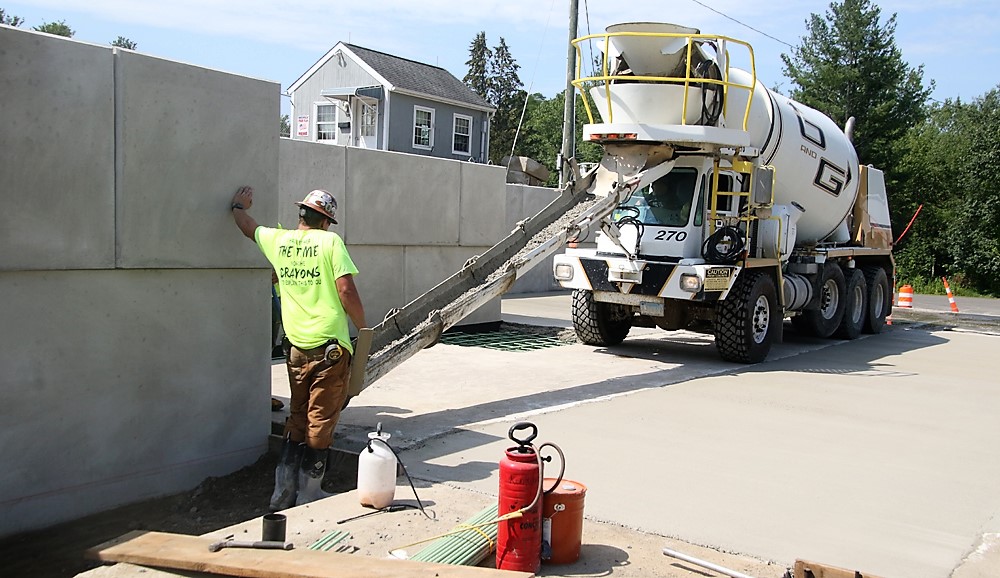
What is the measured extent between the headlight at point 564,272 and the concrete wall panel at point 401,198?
7.01ft

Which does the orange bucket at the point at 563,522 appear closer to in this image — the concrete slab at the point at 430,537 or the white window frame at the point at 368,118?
the concrete slab at the point at 430,537

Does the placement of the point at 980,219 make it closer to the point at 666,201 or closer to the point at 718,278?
the point at 666,201

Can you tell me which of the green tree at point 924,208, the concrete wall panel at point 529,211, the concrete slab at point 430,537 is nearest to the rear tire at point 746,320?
the concrete slab at point 430,537

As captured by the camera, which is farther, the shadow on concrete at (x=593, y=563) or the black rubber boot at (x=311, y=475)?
the black rubber boot at (x=311, y=475)

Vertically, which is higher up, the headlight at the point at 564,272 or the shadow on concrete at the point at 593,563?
the headlight at the point at 564,272

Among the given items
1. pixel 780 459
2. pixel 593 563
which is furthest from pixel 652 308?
pixel 593 563

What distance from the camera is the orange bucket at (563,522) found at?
4.33 m

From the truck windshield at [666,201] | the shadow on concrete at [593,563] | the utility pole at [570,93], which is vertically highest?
the utility pole at [570,93]

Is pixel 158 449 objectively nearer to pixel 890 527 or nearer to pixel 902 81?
pixel 890 527

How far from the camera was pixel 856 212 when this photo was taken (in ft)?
49.9

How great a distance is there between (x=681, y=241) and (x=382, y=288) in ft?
13.3

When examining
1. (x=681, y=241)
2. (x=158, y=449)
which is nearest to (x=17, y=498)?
(x=158, y=449)

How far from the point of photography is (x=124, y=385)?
5.57m

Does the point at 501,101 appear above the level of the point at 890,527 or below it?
above
